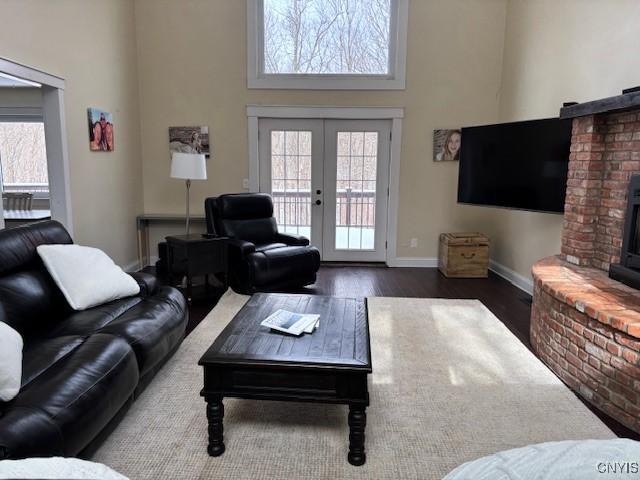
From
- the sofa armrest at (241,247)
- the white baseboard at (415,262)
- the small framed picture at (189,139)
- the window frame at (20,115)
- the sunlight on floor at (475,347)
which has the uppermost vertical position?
the window frame at (20,115)

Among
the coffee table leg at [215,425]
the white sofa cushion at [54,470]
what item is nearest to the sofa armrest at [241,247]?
the coffee table leg at [215,425]

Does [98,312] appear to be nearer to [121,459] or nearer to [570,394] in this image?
[121,459]

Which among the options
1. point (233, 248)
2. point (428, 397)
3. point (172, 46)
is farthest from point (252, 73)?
point (428, 397)

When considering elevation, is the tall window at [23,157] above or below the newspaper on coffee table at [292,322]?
above

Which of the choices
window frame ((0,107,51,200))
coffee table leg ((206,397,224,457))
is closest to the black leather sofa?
coffee table leg ((206,397,224,457))

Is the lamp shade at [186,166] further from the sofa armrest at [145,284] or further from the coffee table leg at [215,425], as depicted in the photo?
the coffee table leg at [215,425]

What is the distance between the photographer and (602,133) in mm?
3223

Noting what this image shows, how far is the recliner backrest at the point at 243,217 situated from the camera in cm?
484

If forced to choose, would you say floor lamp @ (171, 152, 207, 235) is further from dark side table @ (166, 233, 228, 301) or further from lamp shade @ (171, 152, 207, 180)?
dark side table @ (166, 233, 228, 301)

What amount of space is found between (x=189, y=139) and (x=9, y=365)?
14.2 ft

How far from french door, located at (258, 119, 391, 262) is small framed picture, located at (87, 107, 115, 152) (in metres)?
1.76

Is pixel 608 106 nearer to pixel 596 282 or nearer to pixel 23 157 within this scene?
pixel 596 282

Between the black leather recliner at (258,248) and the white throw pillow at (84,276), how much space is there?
1.55 m

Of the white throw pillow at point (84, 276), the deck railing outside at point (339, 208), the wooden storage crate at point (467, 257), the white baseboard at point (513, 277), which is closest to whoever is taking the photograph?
the white throw pillow at point (84, 276)
